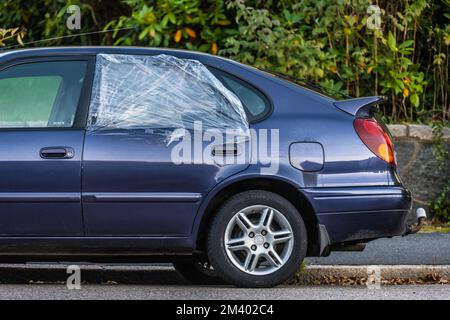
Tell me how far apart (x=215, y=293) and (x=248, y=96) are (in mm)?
1250

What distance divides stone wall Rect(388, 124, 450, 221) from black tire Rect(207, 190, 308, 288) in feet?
13.2

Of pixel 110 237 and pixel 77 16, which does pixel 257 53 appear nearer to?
pixel 77 16

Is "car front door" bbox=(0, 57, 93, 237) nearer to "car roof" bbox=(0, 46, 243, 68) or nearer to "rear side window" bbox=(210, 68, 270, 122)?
"car roof" bbox=(0, 46, 243, 68)

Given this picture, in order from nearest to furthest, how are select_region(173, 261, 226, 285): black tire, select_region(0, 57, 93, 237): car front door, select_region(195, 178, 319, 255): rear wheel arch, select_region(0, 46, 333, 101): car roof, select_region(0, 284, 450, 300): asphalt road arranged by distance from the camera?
select_region(0, 284, 450, 300): asphalt road < select_region(0, 57, 93, 237): car front door < select_region(195, 178, 319, 255): rear wheel arch < select_region(0, 46, 333, 101): car roof < select_region(173, 261, 226, 285): black tire

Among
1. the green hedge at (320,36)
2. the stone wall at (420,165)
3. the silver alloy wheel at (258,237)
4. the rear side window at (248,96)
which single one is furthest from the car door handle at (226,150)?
the stone wall at (420,165)

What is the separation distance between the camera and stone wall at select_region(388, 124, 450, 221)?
10.7 m

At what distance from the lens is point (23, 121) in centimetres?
697

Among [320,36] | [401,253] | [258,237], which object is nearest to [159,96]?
[258,237]

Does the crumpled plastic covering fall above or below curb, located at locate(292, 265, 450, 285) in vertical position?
above

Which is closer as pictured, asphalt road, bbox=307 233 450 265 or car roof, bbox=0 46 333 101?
car roof, bbox=0 46 333 101

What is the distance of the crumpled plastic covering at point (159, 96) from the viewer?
692 cm

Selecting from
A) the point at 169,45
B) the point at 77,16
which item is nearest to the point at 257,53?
the point at 169,45

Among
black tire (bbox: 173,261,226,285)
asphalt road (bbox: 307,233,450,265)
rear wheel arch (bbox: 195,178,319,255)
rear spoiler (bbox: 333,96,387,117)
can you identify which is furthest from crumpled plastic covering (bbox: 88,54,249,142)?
asphalt road (bbox: 307,233,450,265)

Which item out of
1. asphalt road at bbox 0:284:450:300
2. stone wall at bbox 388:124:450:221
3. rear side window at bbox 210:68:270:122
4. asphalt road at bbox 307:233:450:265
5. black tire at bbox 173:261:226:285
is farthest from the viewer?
stone wall at bbox 388:124:450:221
